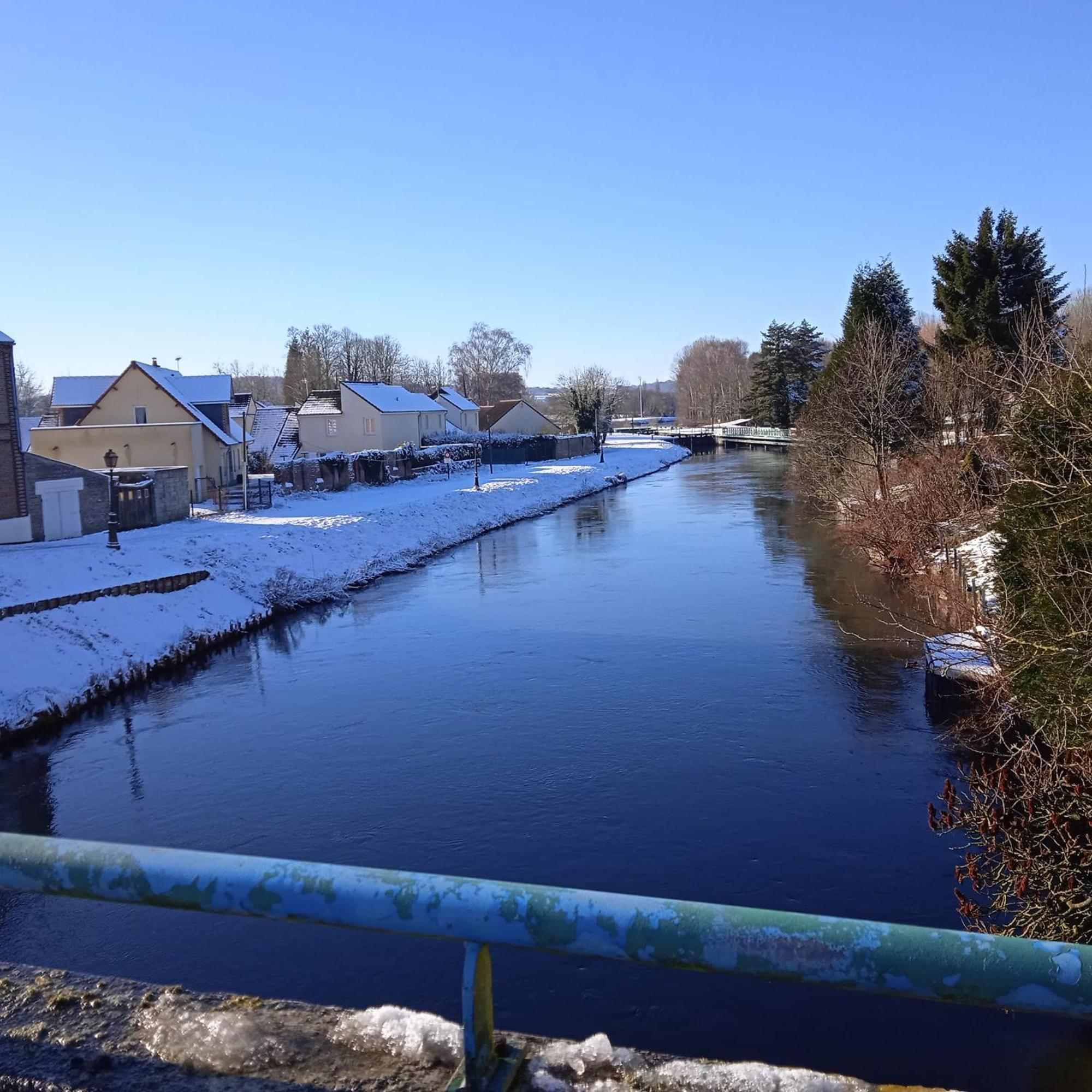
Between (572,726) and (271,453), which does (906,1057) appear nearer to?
(572,726)

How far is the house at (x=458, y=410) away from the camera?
92500 mm

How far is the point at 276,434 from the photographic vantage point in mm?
65438

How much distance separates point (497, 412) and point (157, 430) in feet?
191

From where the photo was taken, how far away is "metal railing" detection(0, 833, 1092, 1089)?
2.07m

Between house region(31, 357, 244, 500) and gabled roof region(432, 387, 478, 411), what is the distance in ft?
142

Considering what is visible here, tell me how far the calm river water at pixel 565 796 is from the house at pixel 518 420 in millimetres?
75092

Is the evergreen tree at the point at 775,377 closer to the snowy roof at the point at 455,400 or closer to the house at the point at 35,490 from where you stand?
the snowy roof at the point at 455,400

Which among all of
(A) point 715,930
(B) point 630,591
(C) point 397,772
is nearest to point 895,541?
(B) point 630,591

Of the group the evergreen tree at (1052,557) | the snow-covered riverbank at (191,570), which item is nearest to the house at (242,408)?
the snow-covered riverbank at (191,570)

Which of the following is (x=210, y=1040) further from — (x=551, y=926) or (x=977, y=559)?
(x=977, y=559)

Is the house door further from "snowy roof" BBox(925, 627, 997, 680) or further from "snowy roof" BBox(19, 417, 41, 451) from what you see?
"snowy roof" BBox(925, 627, 997, 680)

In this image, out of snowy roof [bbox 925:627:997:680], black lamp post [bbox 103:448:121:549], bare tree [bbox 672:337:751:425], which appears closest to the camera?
snowy roof [bbox 925:627:997:680]

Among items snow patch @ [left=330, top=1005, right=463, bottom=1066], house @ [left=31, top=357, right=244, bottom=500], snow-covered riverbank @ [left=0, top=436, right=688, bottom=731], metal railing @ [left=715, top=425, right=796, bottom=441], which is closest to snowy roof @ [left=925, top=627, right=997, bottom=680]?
snow patch @ [left=330, top=1005, right=463, bottom=1066]

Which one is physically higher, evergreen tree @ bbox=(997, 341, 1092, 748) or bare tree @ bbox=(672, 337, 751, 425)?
bare tree @ bbox=(672, 337, 751, 425)
